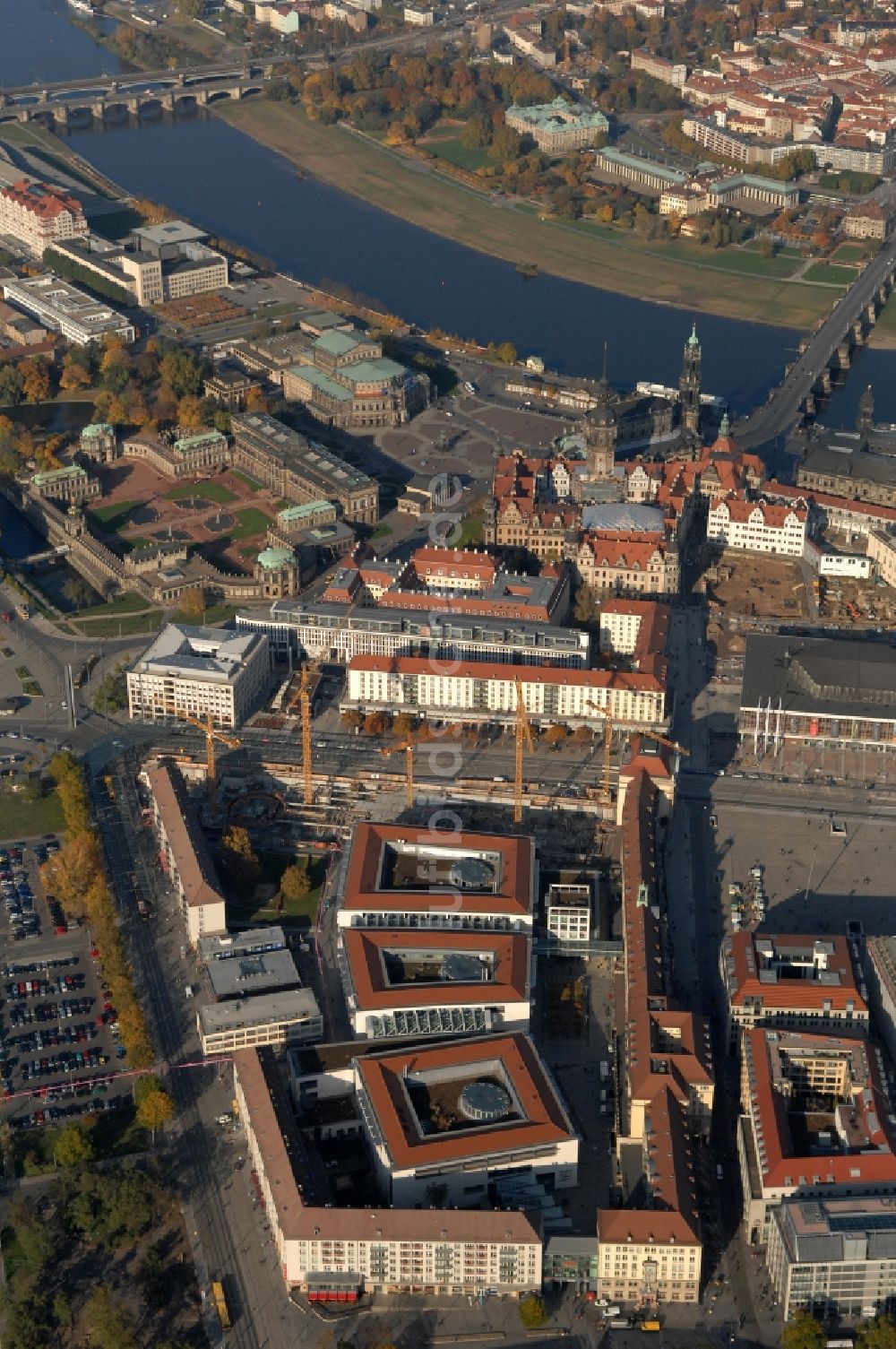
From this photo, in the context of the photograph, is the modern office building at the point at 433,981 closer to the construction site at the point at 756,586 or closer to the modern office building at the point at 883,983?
the modern office building at the point at 883,983

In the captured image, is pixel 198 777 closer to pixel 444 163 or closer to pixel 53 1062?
pixel 53 1062

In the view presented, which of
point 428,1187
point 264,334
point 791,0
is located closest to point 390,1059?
point 428,1187

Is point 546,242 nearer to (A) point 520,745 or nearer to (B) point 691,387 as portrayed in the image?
(B) point 691,387

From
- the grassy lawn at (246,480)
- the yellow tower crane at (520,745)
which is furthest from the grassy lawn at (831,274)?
the yellow tower crane at (520,745)

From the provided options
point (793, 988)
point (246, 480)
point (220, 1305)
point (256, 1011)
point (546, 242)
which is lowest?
point (546, 242)

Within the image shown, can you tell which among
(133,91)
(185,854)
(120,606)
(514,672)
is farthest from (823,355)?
(133,91)

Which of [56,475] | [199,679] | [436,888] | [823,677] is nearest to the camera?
[436,888]
